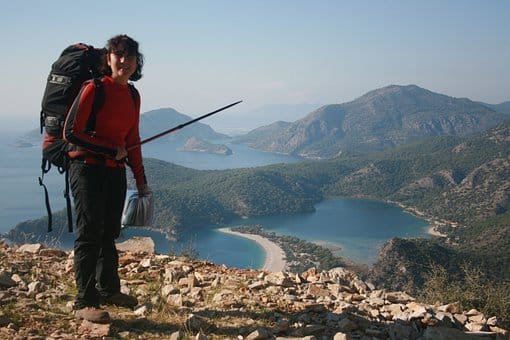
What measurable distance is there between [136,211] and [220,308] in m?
1.07

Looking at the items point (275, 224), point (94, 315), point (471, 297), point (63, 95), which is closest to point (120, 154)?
point (63, 95)

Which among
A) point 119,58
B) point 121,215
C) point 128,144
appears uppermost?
point 119,58

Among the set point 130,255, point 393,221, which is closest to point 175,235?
point 393,221

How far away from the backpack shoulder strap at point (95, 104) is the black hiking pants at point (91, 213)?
254mm

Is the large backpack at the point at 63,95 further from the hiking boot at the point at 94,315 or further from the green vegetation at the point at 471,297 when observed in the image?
the green vegetation at the point at 471,297

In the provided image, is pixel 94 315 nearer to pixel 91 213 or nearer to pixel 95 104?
pixel 91 213

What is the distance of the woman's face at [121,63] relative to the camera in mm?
3197

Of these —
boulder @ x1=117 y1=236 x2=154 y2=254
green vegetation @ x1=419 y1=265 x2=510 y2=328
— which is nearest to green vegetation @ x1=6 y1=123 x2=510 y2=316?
green vegetation @ x1=419 y1=265 x2=510 y2=328

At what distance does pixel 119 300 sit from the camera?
358cm

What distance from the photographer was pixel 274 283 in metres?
4.59

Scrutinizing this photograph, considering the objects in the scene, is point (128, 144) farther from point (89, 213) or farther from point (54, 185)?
point (54, 185)

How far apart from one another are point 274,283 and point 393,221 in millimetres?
94027

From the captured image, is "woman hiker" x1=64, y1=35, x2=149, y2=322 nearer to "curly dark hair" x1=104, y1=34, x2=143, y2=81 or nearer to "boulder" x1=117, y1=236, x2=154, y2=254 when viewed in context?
"curly dark hair" x1=104, y1=34, x2=143, y2=81

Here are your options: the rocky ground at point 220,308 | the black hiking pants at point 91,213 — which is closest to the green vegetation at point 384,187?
the rocky ground at point 220,308
